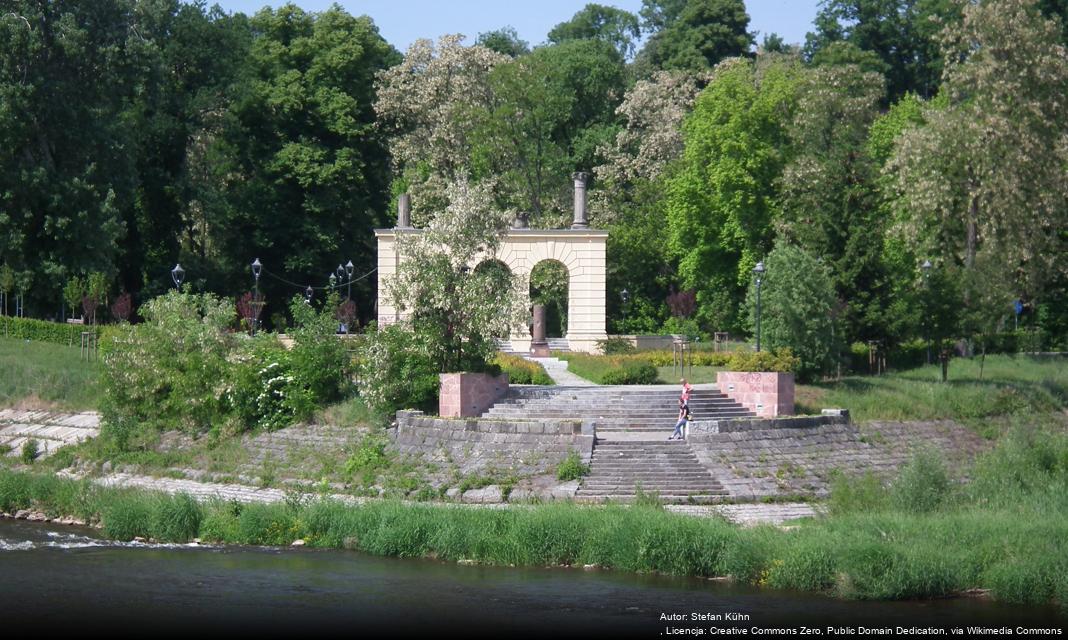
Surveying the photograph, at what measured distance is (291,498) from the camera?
29812 mm

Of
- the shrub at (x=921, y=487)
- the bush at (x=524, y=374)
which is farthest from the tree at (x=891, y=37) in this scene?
the shrub at (x=921, y=487)

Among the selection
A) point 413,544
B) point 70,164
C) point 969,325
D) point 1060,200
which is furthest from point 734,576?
point 70,164

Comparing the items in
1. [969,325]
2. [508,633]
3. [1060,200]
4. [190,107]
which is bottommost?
[508,633]

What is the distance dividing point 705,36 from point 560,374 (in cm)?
3344

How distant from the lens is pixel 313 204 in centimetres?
6091

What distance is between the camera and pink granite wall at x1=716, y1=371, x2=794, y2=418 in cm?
3741

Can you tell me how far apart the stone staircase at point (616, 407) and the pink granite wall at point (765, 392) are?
28cm

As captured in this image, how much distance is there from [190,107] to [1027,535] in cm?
4263

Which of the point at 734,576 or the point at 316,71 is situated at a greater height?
the point at 316,71

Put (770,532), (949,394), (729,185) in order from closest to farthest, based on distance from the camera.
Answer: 1. (770,532)
2. (949,394)
3. (729,185)

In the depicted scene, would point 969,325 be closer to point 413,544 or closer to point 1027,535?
point 1027,535

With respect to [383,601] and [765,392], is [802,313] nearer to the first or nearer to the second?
[765,392]

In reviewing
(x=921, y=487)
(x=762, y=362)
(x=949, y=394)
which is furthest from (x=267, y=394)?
(x=949, y=394)

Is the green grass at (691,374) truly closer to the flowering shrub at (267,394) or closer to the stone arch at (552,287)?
the flowering shrub at (267,394)
